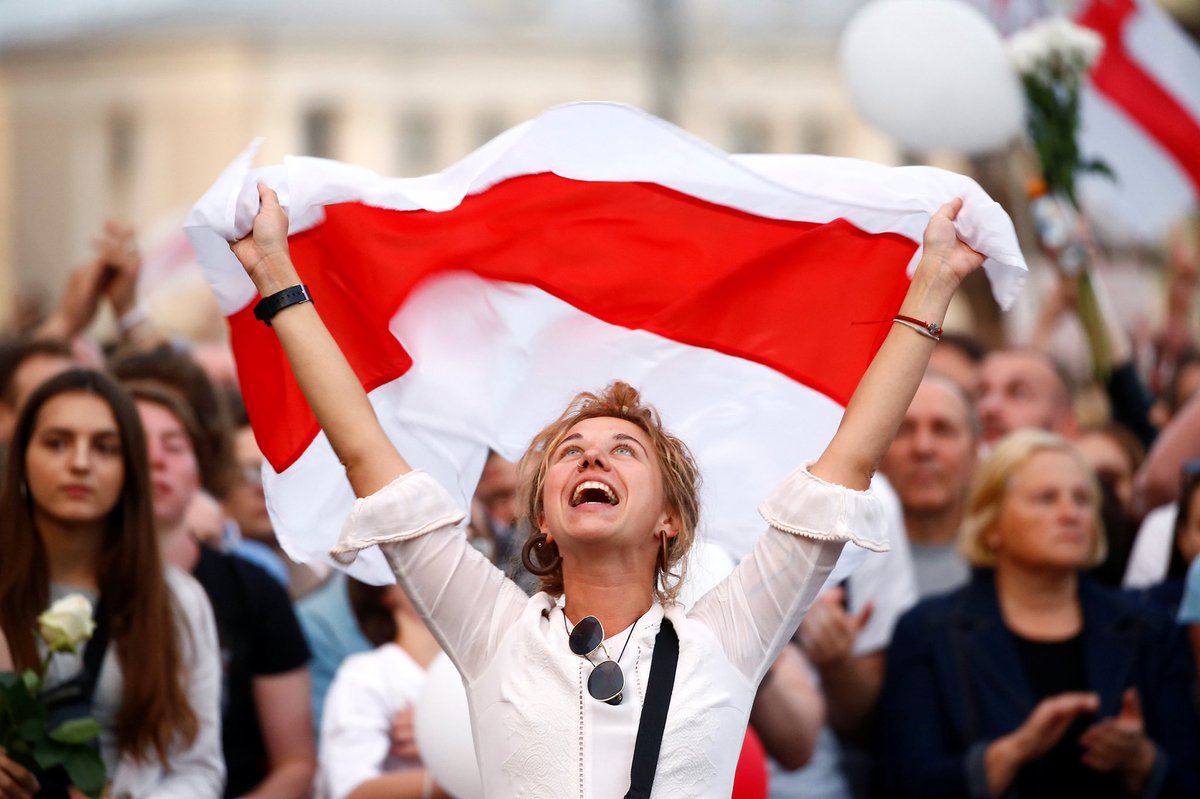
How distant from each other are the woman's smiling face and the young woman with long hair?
1.51 m

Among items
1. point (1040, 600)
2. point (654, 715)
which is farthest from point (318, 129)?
point (654, 715)

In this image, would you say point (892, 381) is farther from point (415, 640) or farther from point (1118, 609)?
point (1118, 609)

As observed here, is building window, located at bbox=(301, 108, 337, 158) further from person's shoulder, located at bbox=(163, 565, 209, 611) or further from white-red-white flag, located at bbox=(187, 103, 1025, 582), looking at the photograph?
white-red-white flag, located at bbox=(187, 103, 1025, 582)

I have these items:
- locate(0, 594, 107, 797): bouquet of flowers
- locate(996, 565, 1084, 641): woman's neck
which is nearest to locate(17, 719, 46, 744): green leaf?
locate(0, 594, 107, 797): bouquet of flowers

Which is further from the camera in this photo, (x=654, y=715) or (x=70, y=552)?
(x=70, y=552)

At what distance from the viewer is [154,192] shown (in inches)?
1879

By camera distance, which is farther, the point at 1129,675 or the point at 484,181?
the point at 1129,675

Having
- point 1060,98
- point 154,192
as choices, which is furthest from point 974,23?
point 154,192

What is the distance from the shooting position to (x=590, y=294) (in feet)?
15.1

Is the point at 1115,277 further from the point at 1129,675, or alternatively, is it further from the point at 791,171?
the point at 791,171

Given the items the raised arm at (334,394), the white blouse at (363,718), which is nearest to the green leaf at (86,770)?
the white blouse at (363,718)

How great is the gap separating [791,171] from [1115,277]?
11.6 m

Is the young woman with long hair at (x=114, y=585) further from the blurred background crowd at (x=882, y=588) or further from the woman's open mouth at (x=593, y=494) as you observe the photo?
the woman's open mouth at (x=593, y=494)

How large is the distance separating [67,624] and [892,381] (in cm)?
213
